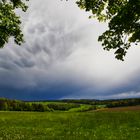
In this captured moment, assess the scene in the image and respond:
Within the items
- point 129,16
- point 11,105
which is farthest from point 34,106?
point 129,16

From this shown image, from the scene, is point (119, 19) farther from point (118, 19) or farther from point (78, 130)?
point (78, 130)

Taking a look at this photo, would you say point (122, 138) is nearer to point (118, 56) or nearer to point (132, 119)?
point (118, 56)

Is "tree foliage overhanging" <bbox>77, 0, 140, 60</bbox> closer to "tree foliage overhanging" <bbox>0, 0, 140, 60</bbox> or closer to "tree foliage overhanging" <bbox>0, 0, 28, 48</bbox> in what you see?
"tree foliage overhanging" <bbox>0, 0, 140, 60</bbox>

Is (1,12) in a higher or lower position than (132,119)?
higher

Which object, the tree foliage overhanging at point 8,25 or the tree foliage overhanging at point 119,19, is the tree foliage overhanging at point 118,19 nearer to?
the tree foliage overhanging at point 119,19

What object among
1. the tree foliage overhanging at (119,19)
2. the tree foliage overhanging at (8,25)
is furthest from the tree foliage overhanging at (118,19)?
the tree foliage overhanging at (8,25)

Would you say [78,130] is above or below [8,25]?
below

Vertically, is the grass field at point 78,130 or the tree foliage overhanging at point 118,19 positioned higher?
the tree foliage overhanging at point 118,19

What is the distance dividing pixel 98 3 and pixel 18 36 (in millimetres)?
15445

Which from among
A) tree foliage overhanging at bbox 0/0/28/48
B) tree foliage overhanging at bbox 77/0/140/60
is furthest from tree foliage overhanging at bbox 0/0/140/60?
tree foliage overhanging at bbox 0/0/28/48

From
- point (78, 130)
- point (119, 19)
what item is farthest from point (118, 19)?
point (78, 130)

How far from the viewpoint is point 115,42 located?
27.3 meters

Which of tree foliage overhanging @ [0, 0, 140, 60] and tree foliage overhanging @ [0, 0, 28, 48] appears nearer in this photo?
tree foliage overhanging @ [0, 0, 140, 60]

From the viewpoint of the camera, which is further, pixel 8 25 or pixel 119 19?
pixel 8 25
